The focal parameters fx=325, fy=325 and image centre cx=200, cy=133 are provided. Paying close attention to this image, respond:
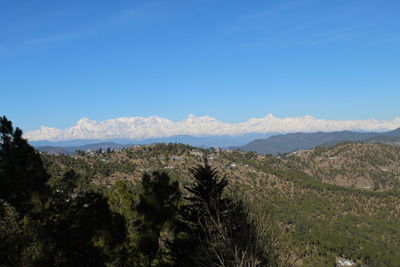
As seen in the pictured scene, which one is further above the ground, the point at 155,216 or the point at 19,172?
the point at 19,172

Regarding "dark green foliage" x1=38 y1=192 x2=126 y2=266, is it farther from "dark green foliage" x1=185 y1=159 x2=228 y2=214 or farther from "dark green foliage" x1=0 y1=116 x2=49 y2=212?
"dark green foliage" x1=185 y1=159 x2=228 y2=214

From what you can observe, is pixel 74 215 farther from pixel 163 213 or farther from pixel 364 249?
pixel 364 249

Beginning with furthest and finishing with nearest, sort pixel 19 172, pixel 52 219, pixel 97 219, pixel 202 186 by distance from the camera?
pixel 19 172
pixel 97 219
pixel 52 219
pixel 202 186

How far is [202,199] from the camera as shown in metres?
20.1

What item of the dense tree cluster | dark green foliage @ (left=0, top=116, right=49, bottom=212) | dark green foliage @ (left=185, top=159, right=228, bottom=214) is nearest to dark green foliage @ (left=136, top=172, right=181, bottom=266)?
the dense tree cluster

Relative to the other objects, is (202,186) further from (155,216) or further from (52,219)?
(52,219)

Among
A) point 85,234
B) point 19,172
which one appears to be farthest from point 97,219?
point 19,172

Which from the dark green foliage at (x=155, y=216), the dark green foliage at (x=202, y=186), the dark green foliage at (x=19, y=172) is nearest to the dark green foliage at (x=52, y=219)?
the dark green foliage at (x=19, y=172)

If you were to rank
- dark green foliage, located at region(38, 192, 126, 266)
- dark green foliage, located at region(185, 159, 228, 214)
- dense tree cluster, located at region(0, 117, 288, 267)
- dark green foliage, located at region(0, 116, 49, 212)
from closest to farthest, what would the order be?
dense tree cluster, located at region(0, 117, 288, 267) → dark green foliage, located at region(185, 159, 228, 214) → dark green foliage, located at region(38, 192, 126, 266) → dark green foliage, located at region(0, 116, 49, 212)

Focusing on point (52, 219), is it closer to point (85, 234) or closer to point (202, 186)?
point (85, 234)

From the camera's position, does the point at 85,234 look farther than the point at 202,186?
Yes

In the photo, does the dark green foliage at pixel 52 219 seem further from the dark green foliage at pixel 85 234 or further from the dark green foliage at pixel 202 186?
the dark green foliage at pixel 202 186

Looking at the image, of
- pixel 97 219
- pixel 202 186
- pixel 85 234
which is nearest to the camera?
pixel 202 186

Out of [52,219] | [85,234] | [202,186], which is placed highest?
[202,186]
